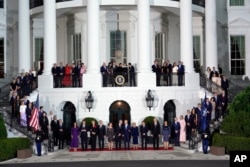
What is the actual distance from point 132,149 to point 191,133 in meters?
3.26

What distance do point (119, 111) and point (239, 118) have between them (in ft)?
35.5


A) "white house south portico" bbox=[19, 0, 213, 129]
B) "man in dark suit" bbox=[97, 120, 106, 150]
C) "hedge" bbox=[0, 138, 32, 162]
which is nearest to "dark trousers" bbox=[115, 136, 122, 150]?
"man in dark suit" bbox=[97, 120, 106, 150]

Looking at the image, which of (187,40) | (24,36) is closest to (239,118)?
(187,40)

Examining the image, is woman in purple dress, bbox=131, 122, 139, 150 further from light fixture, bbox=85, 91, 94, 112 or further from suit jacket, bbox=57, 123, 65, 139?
light fixture, bbox=85, 91, 94, 112

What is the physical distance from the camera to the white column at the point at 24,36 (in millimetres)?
41375

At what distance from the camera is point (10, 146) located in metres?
27.8

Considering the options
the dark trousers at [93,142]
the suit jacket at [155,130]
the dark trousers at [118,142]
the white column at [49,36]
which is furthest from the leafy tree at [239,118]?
the white column at [49,36]

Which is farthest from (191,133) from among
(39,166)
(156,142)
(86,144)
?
(39,166)

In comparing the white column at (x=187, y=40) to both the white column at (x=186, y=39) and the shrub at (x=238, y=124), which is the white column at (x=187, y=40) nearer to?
the white column at (x=186, y=39)

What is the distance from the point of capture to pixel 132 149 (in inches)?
1277

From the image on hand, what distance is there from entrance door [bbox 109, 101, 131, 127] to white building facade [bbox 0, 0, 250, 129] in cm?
6

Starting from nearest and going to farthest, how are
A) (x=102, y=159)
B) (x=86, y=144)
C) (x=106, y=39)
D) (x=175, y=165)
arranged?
(x=175, y=165)
(x=102, y=159)
(x=86, y=144)
(x=106, y=39)

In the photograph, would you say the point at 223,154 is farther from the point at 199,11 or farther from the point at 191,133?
the point at 199,11

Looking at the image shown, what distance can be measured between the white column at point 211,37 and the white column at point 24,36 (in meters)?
12.3
